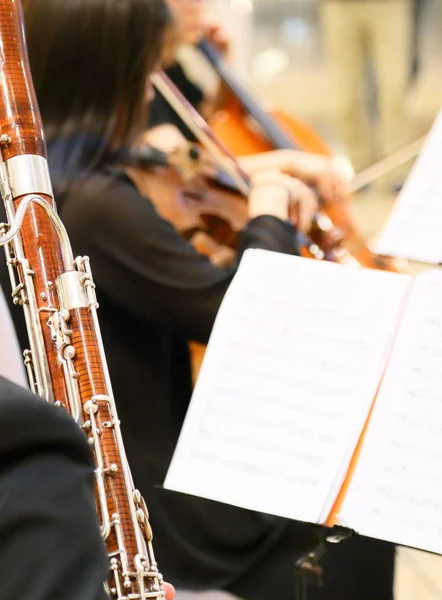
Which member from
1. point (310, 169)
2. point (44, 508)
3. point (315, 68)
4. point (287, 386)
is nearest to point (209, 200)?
point (310, 169)

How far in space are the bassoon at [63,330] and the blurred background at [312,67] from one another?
2.04 metres

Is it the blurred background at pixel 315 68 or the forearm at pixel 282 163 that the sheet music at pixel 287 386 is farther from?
the blurred background at pixel 315 68

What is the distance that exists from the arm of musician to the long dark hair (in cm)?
28

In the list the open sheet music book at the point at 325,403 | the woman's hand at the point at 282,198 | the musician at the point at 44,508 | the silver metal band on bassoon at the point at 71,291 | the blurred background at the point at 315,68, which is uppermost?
the blurred background at the point at 315,68

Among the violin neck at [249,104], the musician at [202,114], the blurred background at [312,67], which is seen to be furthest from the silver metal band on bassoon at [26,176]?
the blurred background at [312,67]

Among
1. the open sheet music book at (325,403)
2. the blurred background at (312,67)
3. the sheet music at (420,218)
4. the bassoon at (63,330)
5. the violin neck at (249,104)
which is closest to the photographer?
the bassoon at (63,330)

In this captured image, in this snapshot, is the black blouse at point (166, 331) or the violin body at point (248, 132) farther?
the violin body at point (248, 132)

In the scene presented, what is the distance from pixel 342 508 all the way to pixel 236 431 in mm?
122

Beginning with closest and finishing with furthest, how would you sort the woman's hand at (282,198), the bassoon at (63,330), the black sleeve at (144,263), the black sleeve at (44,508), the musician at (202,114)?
the black sleeve at (44,508) → the bassoon at (63,330) → the black sleeve at (144,263) → the woman's hand at (282,198) → the musician at (202,114)

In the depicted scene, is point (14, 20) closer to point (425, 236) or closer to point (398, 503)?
point (425, 236)

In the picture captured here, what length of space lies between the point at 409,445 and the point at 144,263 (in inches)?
16.5

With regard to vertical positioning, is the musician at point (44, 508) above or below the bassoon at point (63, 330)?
below

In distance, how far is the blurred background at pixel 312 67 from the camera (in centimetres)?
317

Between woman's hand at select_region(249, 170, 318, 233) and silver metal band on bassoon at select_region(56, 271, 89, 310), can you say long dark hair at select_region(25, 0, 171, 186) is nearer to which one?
woman's hand at select_region(249, 170, 318, 233)
